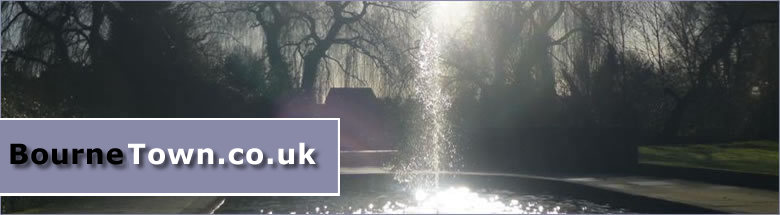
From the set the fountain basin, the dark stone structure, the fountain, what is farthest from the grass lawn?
the dark stone structure

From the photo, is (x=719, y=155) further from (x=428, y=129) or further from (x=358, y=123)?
(x=358, y=123)

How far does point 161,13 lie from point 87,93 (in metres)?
4.80

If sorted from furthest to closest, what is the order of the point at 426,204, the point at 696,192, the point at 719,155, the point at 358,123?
the point at 358,123 → the point at 719,155 → the point at 696,192 → the point at 426,204

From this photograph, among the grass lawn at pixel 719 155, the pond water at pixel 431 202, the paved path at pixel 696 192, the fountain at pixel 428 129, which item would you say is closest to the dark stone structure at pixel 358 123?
the fountain at pixel 428 129

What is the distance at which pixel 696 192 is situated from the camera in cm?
1571

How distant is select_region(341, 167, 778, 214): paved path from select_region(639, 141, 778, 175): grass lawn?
22.9 ft

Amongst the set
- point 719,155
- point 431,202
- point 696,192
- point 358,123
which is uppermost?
point 358,123

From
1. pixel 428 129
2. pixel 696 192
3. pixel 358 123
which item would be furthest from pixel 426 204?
pixel 358 123

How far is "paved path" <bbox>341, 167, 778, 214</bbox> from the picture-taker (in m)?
12.9

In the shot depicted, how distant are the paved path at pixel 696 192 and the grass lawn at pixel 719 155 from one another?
6983 millimetres

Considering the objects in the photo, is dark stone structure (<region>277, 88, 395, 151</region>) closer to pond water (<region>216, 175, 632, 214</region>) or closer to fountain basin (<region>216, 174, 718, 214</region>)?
fountain basin (<region>216, 174, 718, 214</region>)

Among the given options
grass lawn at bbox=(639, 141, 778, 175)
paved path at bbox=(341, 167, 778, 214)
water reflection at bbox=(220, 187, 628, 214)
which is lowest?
grass lawn at bbox=(639, 141, 778, 175)

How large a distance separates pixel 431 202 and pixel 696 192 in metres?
5.05

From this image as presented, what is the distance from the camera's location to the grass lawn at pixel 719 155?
26.9 metres
